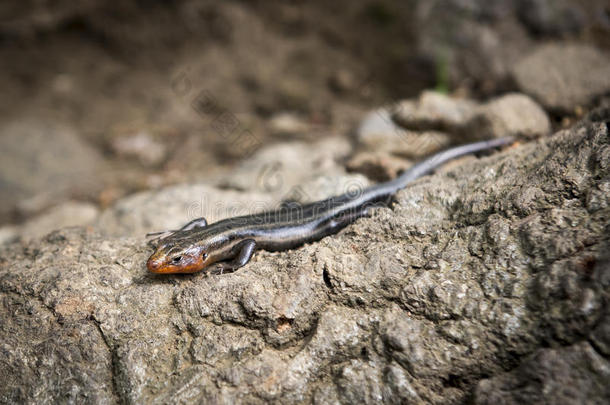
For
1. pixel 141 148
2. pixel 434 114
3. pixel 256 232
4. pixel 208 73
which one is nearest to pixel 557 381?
pixel 256 232

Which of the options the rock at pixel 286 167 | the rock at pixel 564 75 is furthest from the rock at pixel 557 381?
the rock at pixel 564 75

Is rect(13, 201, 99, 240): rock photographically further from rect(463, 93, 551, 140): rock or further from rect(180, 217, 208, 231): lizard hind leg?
rect(463, 93, 551, 140): rock

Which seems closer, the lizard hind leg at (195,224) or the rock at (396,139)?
the lizard hind leg at (195,224)

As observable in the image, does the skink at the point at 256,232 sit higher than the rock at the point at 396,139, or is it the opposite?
the rock at the point at 396,139

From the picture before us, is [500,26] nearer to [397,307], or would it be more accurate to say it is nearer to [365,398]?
[397,307]

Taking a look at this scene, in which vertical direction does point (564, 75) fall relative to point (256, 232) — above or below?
above

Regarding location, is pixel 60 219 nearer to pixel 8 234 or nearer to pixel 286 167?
pixel 8 234

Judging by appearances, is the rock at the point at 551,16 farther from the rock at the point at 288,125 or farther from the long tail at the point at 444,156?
the rock at the point at 288,125
